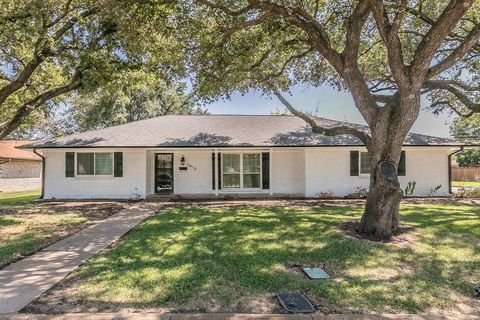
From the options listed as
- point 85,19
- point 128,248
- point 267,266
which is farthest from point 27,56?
point 267,266

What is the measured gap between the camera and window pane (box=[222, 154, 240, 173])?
647 inches

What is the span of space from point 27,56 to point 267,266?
13416mm

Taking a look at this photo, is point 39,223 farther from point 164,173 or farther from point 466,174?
point 466,174

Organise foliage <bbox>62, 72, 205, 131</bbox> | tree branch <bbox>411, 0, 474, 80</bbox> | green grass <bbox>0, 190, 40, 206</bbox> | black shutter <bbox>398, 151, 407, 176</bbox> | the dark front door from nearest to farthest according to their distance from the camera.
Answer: tree branch <bbox>411, 0, 474, 80</bbox>, green grass <bbox>0, 190, 40, 206</bbox>, black shutter <bbox>398, 151, 407, 176</bbox>, the dark front door, foliage <bbox>62, 72, 205, 131</bbox>

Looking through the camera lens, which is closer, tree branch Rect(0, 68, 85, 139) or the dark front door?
tree branch Rect(0, 68, 85, 139)

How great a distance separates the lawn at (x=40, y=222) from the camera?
22.7 feet

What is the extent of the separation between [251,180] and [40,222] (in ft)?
30.6

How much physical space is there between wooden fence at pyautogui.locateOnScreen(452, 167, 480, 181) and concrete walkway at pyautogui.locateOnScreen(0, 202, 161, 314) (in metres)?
35.0

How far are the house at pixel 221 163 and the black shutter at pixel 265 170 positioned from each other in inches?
1.9

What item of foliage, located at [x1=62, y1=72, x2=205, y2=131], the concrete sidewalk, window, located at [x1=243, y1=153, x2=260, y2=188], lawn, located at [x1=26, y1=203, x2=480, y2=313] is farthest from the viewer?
foliage, located at [x1=62, y1=72, x2=205, y2=131]

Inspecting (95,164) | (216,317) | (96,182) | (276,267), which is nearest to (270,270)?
(276,267)

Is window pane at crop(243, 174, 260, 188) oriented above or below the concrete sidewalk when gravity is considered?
above

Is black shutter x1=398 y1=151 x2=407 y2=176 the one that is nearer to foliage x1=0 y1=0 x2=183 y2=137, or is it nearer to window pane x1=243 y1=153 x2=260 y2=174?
window pane x1=243 y1=153 x2=260 y2=174

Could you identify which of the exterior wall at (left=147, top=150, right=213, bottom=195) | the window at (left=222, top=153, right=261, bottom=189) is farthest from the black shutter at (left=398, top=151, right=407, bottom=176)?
the exterior wall at (left=147, top=150, right=213, bottom=195)
